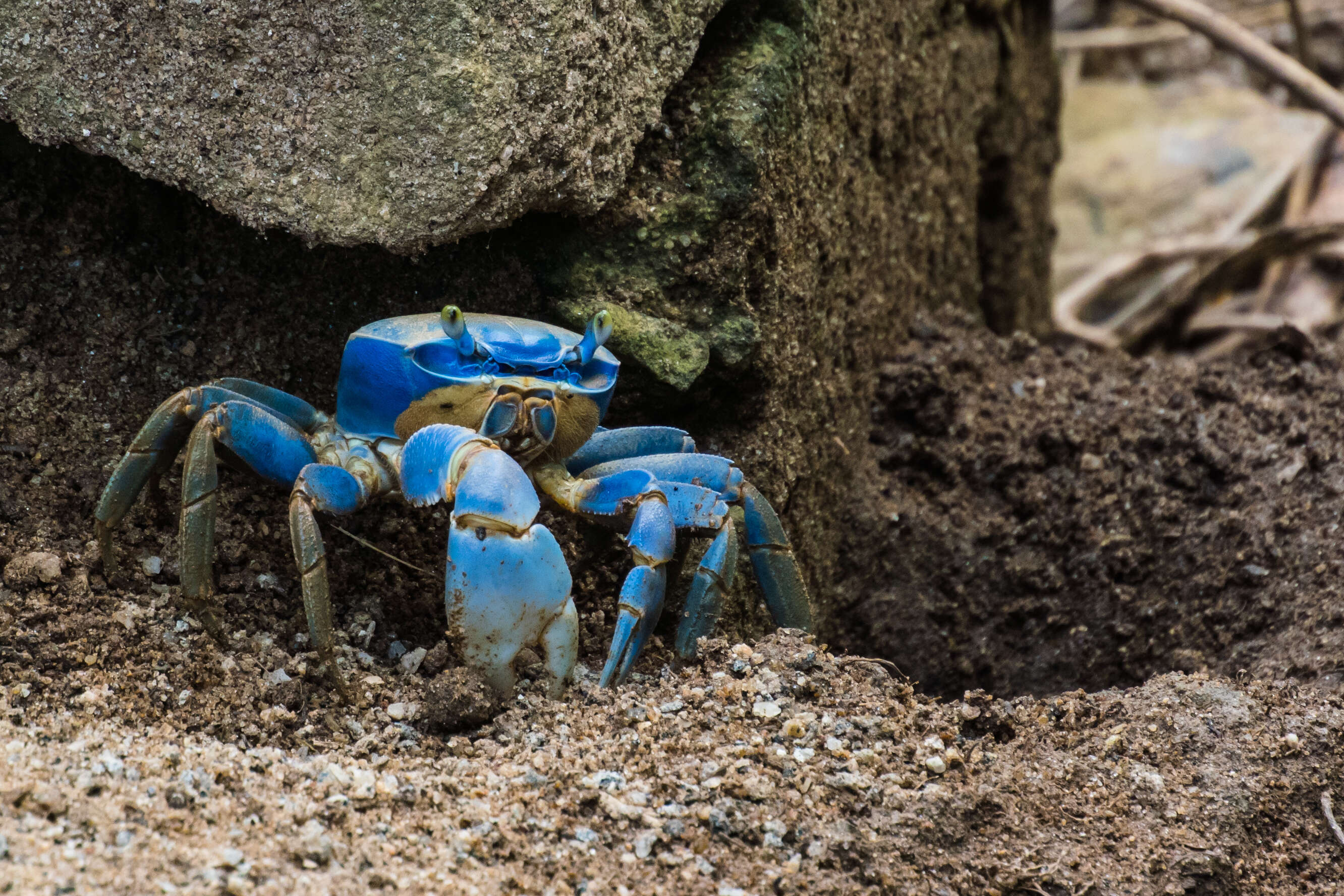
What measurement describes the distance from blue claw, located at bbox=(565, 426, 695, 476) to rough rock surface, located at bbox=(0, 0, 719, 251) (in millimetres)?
591

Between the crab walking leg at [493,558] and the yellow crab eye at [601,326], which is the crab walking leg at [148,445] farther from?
the yellow crab eye at [601,326]

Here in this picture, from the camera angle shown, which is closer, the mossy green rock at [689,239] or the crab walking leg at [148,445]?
Result: the crab walking leg at [148,445]

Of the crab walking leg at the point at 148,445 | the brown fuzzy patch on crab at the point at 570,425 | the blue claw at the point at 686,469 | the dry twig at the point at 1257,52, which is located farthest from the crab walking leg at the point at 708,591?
the dry twig at the point at 1257,52

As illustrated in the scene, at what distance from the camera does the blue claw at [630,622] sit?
271 cm

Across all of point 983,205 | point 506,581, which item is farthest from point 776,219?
point 983,205

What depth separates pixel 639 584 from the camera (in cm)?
272

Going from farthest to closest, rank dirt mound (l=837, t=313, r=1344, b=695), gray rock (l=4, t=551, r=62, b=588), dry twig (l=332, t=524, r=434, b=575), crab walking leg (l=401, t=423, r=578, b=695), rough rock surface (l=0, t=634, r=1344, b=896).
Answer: dirt mound (l=837, t=313, r=1344, b=695) → dry twig (l=332, t=524, r=434, b=575) → gray rock (l=4, t=551, r=62, b=588) → crab walking leg (l=401, t=423, r=578, b=695) → rough rock surface (l=0, t=634, r=1344, b=896)

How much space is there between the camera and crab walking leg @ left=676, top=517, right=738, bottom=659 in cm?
292

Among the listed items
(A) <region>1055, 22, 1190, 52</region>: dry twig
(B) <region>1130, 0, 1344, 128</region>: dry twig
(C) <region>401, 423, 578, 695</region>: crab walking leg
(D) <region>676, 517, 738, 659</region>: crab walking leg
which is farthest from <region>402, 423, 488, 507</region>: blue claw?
(A) <region>1055, 22, 1190, 52</region>: dry twig

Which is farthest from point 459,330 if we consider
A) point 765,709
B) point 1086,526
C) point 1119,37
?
point 1119,37

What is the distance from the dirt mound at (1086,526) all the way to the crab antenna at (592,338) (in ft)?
4.81

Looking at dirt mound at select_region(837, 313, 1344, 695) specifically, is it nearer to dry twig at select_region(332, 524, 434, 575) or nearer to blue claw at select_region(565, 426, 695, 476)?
blue claw at select_region(565, 426, 695, 476)

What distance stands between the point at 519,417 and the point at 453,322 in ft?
0.81

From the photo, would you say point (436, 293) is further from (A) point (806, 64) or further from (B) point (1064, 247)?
(B) point (1064, 247)
